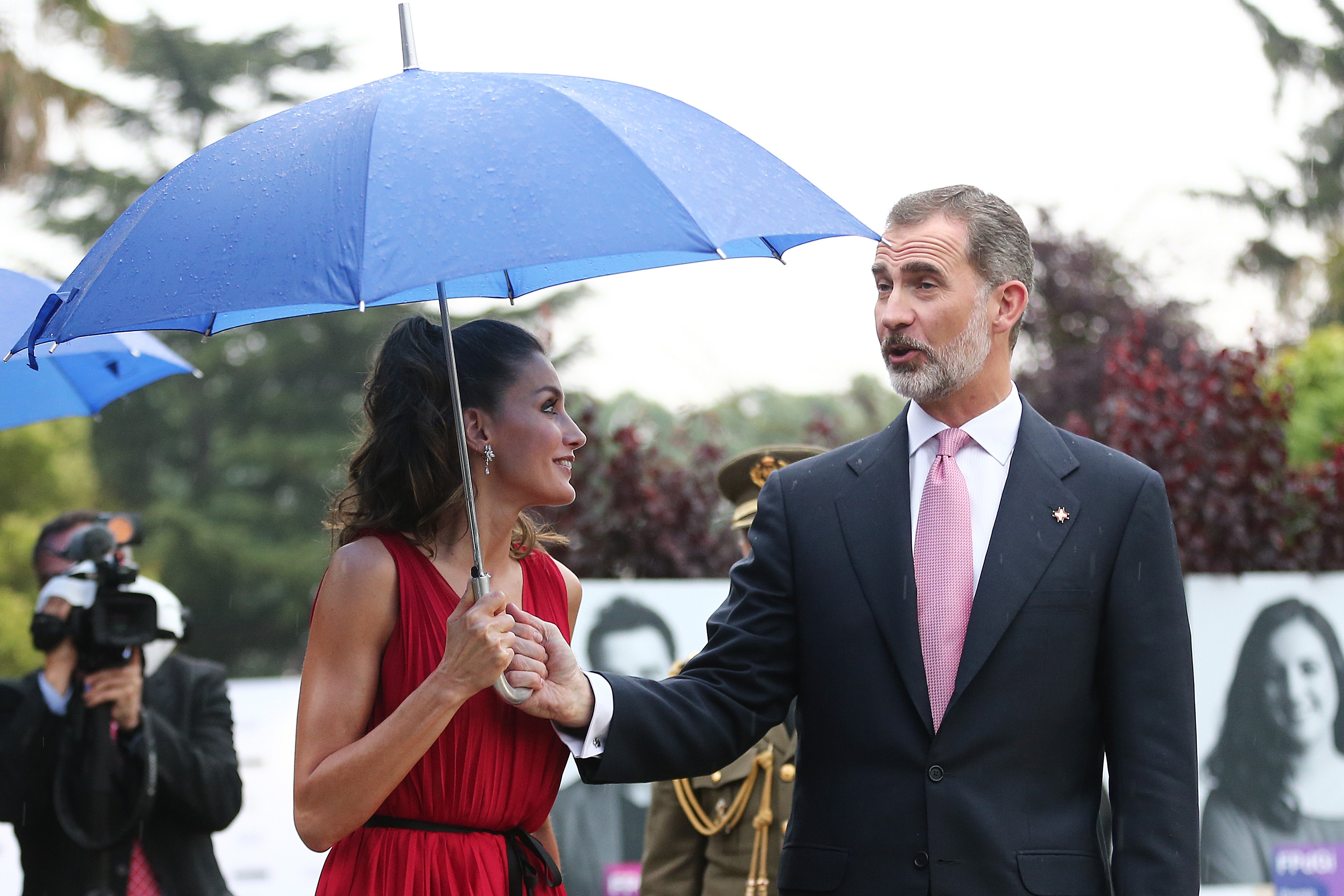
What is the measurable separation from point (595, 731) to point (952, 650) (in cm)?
71

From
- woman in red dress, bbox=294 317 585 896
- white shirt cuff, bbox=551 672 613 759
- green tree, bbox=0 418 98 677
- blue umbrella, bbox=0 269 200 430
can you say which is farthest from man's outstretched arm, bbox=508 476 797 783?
green tree, bbox=0 418 98 677

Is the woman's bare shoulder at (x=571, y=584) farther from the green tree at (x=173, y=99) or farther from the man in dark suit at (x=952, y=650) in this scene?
the green tree at (x=173, y=99)

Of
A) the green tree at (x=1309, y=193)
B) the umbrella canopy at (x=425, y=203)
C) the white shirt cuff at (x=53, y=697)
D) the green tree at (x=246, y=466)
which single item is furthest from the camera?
the green tree at (x=246, y=466)

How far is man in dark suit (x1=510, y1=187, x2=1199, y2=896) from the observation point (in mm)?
2564

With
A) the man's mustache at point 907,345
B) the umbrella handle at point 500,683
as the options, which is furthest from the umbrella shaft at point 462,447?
the man's mustache at point 907,345

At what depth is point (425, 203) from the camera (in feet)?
6.55

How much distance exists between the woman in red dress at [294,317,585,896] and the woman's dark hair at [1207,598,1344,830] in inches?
153

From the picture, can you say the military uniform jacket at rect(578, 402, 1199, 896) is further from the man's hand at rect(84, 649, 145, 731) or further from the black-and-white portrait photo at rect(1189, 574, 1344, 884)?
the black-and-white portrait photo at rect(1189, 574, 1344, 884)

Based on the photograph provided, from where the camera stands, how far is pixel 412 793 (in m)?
2.56

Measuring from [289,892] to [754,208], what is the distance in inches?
161

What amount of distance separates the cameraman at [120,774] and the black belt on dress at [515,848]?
1485mm

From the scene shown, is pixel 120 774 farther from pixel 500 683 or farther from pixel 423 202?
pixel 423 202

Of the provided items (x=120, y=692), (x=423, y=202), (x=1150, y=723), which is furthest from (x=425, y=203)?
(x=120, y=692)

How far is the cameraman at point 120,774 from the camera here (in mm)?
3795
